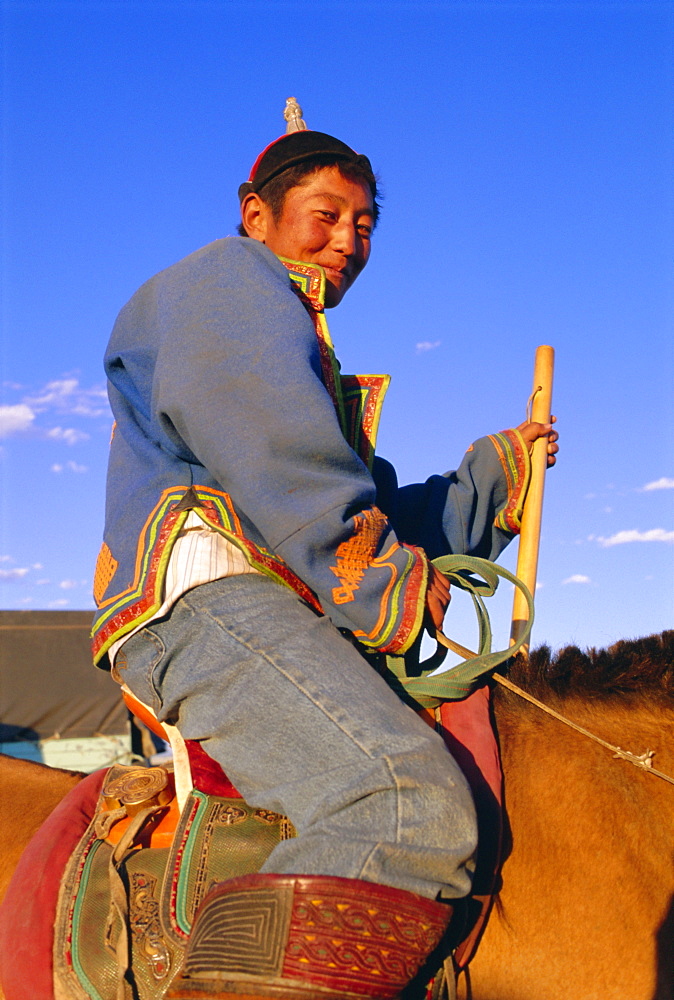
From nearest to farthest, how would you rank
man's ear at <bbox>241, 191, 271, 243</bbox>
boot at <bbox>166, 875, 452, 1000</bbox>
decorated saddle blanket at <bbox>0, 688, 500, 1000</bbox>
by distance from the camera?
boot at <bbox>166, 875, 452, 1000</bbox>, decorated saddle blanket at <bbox>0, 688, 500, 1000</bbox>, man's ear at <bbox>241, 191, 271, 243</bbox>

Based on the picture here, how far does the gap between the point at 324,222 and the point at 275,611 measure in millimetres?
1447

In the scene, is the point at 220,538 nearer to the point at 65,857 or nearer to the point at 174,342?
the point at 174,342

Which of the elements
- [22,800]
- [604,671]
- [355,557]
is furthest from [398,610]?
[22,800]

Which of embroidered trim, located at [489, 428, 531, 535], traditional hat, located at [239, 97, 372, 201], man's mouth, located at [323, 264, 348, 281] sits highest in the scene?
traditional hat, located at [239, 97, 372, 201]

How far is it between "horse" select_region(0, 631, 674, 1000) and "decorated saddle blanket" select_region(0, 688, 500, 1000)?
14 centimetres

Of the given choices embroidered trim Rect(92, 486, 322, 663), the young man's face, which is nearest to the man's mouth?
the young man's face

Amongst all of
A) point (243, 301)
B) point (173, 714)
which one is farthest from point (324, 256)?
point (173, 714)

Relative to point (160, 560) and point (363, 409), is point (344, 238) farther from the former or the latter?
point (160, 560)

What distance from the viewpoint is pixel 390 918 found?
1743 mm

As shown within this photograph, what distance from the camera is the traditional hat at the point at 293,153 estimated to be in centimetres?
293

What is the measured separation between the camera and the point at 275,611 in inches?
82.0

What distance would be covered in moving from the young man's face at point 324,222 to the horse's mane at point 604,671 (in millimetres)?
1426

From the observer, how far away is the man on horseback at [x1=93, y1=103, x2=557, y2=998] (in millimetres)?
1771

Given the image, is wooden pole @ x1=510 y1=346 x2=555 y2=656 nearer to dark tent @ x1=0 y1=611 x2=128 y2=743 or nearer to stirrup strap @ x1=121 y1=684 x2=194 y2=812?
stirrup strap @ x1=121 y1=684 x2=194 y2=812
